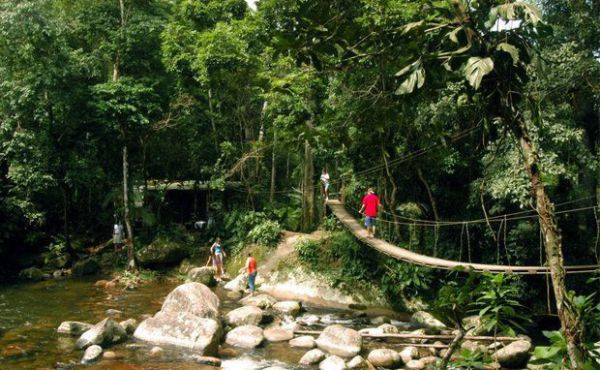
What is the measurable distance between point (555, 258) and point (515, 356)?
218 inches

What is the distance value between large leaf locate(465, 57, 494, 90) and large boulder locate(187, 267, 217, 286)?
10.0 m

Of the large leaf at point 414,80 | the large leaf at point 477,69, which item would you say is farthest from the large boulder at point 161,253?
the large leaf at point 477,69

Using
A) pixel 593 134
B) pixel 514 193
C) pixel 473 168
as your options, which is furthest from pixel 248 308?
pixel 593 134

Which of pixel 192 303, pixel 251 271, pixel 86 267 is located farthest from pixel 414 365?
pixel 86 267

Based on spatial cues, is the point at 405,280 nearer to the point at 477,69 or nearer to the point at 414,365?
the point at 414,365

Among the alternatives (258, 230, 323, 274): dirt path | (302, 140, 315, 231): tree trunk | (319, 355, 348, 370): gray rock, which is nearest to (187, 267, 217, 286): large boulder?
(258, 230, 323, 274): dirt path

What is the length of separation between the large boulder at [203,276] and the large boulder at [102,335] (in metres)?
3.91

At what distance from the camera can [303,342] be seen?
7398 mm

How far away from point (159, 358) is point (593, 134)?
7.62 m

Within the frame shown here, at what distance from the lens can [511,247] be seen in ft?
30.3

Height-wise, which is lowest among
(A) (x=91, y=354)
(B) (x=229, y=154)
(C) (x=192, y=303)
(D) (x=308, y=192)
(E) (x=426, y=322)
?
(E) (x=426, y=322)

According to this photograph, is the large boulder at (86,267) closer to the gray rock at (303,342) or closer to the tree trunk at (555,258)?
the gray rock at (303,342)

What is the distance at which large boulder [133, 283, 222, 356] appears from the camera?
22.7 ft

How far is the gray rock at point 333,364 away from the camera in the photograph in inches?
249
